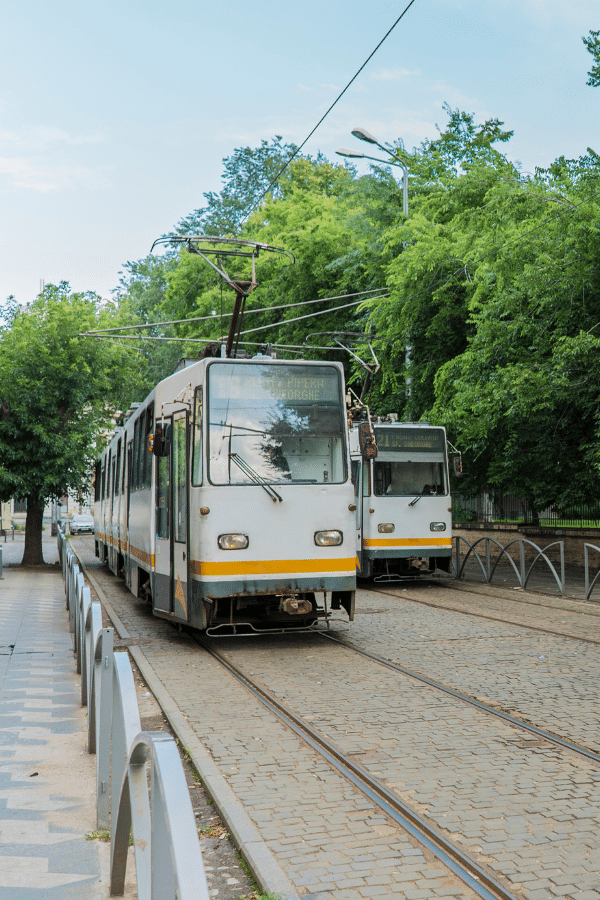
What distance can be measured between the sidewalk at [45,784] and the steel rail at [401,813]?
4.73 ft

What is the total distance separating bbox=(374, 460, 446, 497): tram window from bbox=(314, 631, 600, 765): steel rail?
7773mm

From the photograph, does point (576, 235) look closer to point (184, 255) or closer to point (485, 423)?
point (485, 423)

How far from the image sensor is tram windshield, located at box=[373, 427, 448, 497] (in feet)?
58.5

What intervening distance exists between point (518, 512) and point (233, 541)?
48.7 feet

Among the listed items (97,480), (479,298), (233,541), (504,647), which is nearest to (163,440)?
(233,541)

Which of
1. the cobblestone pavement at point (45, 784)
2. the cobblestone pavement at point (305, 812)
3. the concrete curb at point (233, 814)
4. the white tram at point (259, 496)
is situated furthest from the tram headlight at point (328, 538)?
the cobblestone pavement at point (45, 784)

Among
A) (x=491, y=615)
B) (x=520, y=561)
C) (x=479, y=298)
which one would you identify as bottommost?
(x=491, y=615)

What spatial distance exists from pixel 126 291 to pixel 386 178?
106ft

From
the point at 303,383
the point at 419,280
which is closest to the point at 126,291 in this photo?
the point at 419,280

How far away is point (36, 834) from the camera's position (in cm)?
457

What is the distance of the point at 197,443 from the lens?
33.7 feet

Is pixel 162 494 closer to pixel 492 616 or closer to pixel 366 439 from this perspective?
pixel 366 439

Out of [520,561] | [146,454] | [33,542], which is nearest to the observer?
[146,454]

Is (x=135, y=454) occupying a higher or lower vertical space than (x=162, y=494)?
→ higher
